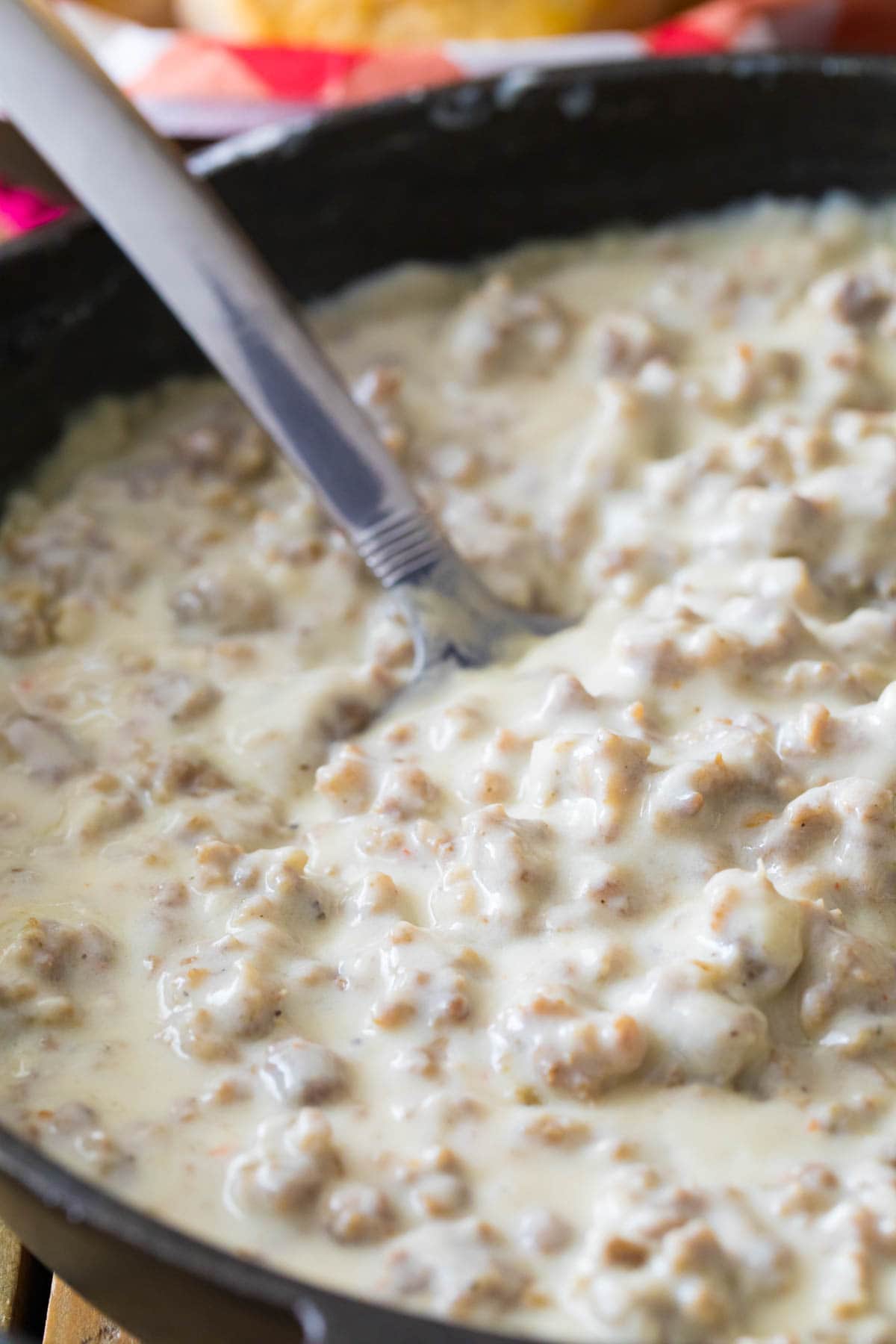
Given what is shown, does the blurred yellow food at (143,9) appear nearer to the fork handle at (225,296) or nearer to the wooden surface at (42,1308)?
the fork handle at (225,296)

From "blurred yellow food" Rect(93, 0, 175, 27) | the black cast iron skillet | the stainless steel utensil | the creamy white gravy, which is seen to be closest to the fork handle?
the stainless steel utensil

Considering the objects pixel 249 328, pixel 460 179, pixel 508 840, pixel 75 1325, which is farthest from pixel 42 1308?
pixel 460 179

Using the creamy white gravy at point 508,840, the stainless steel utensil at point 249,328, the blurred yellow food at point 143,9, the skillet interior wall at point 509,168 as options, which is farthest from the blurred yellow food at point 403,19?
the stainless steel utensil at point 249,328

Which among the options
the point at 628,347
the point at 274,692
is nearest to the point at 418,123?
the point at 628,347

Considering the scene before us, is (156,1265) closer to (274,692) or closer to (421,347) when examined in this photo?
(274,692)

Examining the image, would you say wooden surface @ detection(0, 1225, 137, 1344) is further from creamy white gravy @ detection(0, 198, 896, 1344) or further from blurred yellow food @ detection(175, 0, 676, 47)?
blurred yellow food @ detection(175, 0, 676, 47)

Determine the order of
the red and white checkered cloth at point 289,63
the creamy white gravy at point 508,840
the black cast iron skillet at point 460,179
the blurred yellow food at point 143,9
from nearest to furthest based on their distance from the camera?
the creamy white gravy at point 508,840 < the black cast iron skillet at point 460,179 < the red and white checkered cloth at point 289,63 < the blurred yellow food at point 143,9
